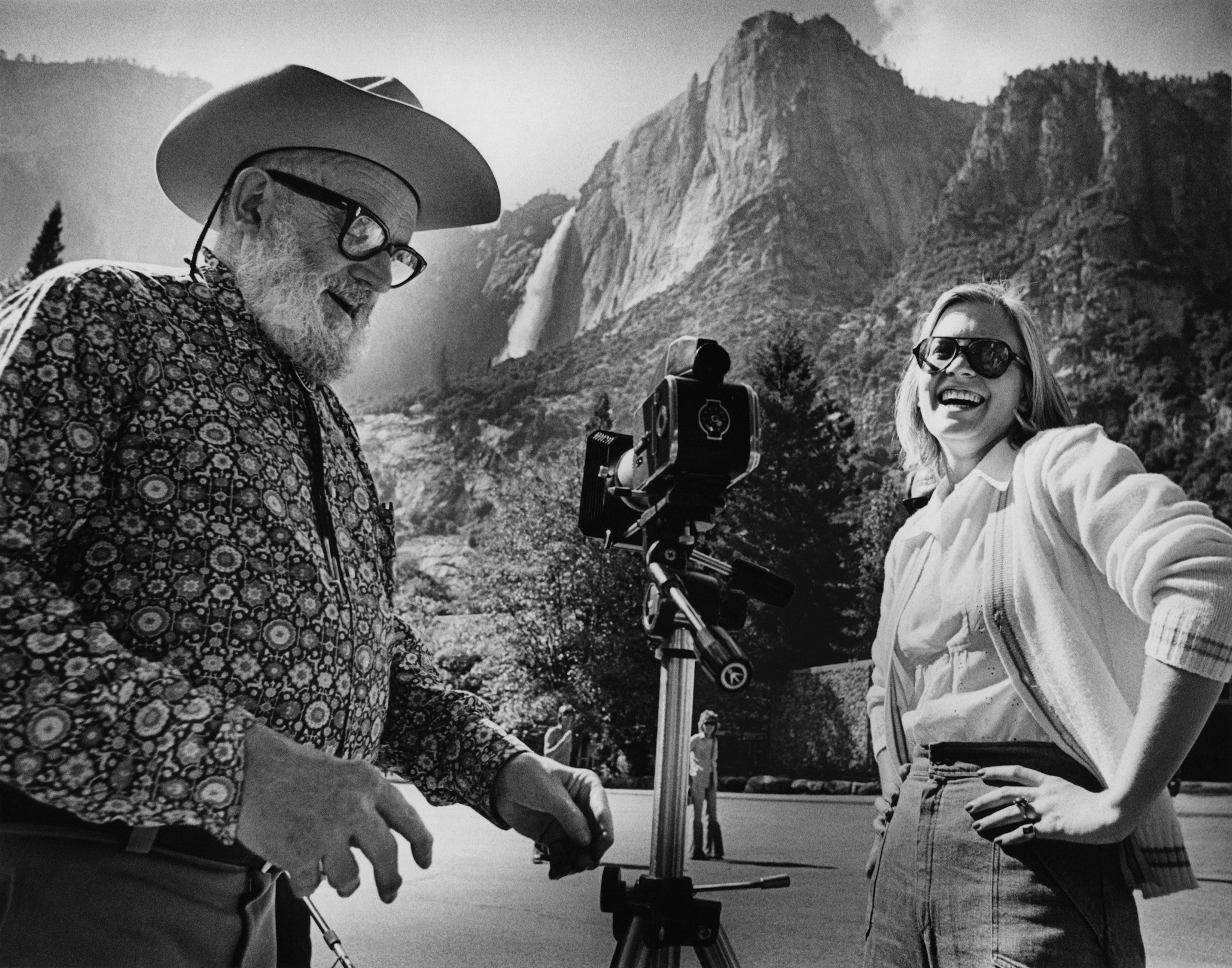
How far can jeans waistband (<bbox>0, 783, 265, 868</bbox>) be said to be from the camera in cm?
96

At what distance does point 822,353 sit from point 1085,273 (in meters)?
7.39

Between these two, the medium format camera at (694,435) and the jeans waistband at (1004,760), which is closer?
the medium format camera at (694,435)

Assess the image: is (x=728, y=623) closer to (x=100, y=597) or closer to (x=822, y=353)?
(x=100, y=597)

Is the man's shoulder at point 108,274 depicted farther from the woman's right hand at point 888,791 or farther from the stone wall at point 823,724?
the stone wall at point 823,724

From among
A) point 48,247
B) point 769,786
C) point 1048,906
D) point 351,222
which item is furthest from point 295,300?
point 48,247

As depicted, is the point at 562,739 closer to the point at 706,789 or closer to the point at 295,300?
the point at 706,789

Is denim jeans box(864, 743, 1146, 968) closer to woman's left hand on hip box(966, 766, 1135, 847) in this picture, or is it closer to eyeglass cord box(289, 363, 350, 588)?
woman's left hand on hip box(966, 766, 1135, 847)

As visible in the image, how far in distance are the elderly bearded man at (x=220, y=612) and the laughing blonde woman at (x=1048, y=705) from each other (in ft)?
1.95

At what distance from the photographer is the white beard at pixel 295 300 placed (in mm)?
1381

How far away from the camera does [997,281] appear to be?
2098 mm

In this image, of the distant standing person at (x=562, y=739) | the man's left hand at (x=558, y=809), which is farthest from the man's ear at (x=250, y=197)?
the distant standing person at (x=562, y=739)

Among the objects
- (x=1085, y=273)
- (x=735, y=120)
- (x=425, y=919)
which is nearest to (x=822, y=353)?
(x=1085, y=273)

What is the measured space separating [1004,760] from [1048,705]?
4.4 inches

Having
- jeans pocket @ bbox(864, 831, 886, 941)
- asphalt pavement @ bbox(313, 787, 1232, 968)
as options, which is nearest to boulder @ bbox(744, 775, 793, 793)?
asphalt pavement @ bbox(313, 787, 1232, 968)
